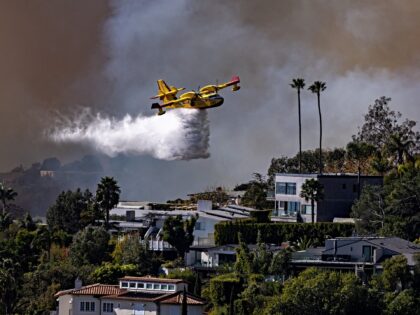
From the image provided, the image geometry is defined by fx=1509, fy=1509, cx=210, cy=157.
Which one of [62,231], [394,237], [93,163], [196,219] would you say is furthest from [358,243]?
[93,163]

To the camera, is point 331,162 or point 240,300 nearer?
point 240,300

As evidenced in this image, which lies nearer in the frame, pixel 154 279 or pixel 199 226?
pixel 154 279

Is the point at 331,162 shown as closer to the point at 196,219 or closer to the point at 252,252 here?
the point at 196,219

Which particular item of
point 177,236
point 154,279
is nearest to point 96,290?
point 154,279

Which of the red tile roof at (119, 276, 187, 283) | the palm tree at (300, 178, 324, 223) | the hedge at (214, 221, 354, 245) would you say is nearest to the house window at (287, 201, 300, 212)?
the palm tree at (300, 178, 324, 223)

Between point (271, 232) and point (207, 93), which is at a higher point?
point (207, 93)

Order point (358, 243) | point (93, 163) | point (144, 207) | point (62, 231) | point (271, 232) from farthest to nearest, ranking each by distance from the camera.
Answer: point (93, 163) → point (144, 207) → point (62, 231) → point (271, 232) → point (358, 243)

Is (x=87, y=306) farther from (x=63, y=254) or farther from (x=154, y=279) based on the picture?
(x=63, y=254)
